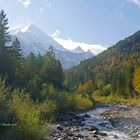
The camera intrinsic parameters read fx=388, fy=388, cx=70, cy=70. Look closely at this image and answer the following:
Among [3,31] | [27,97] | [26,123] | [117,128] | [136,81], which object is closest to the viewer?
[26,123]

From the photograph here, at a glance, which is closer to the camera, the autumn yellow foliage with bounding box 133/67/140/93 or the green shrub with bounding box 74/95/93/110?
the green shrub with bounding box 74/95/93/110

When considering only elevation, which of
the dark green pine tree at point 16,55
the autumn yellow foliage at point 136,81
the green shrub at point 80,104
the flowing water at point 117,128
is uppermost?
the dark green pine tree at point 16,55

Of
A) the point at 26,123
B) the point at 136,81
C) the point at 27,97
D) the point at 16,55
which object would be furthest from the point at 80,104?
the point at 26,123

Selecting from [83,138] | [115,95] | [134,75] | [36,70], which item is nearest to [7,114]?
[83,138]

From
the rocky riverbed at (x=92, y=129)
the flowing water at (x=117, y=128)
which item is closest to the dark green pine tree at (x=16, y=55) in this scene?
the rocky riverbed at (x=92, y=129)

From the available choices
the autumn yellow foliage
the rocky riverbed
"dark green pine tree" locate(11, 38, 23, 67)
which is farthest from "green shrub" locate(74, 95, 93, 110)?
the autumn yellow foliage

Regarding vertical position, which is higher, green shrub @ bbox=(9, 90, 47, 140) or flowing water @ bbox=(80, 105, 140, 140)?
green shrub @ bbox=(9, 90, 47, 140)

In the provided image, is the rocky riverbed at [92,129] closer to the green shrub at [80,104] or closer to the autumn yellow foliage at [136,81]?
the green shrub at [80,104]

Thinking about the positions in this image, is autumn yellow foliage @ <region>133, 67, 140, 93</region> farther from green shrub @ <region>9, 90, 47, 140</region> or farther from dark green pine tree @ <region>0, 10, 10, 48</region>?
green shrub @ <region>9, 90, 47, 140</region>

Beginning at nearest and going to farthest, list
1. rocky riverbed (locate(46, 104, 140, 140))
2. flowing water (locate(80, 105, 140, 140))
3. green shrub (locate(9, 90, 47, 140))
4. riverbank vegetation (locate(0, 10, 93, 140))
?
1. green shrub (locate(9, 90, 47, 140))
2. riverbank vegetation (locate(0, 10, 93, 140))
3. rocky riverbed (locate(46, 104, 140, 140))
4. flowing water (locate(80, 105, 140, 140))

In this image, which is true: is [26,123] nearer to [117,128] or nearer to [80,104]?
[117,128]

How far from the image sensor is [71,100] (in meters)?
59.1

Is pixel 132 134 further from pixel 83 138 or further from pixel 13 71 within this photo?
pixel 13 71

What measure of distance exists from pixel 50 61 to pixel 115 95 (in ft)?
149
